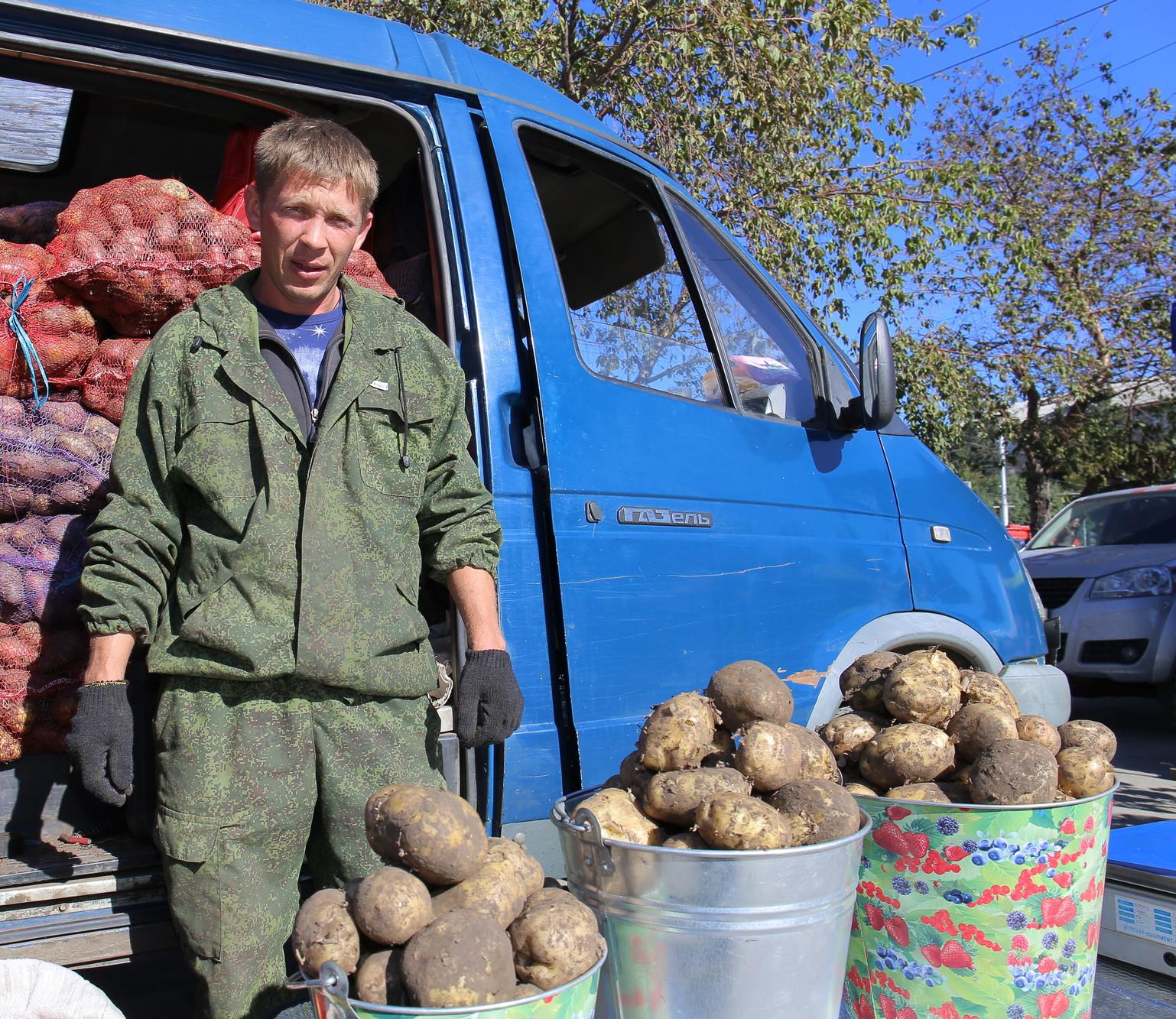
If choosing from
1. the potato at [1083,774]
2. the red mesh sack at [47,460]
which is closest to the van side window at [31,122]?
the red mesh sack at [47,460]

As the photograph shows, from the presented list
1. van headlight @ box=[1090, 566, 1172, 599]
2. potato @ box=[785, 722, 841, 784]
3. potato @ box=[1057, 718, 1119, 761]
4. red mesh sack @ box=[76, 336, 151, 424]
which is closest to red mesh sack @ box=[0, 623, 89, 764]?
red mesh sack @ box=[76, 336, 151, 424]

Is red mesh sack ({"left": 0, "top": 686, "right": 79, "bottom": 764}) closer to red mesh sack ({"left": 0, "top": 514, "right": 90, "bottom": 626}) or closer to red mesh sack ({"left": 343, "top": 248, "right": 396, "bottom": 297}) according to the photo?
red mesh sack ({"left": 0, "top": 514, "right": 90, "bottom": 626})

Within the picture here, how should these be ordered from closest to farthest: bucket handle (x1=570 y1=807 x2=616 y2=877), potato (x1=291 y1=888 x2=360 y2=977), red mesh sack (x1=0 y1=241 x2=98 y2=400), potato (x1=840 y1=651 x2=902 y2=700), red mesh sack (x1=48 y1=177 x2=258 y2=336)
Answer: potato (x1=291 y1=888 x2=360 y2=977) → bucket handle (x1=570 y1=807 x2=616 y2=877) → potato (x1=840 y1=651 x2=902 y2=700) → red mesh sack (x1=0 y1=241 x2=98 y2=400) → red mesh sack (x1=48 y1=177 x2=258 y2=336)

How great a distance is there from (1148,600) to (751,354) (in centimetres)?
593

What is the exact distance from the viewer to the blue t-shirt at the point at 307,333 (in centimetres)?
243

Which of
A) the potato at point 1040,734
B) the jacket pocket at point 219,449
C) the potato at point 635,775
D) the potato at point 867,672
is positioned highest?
the jacket pocket at point 219,449

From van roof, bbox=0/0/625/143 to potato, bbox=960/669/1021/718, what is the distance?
218 centimetres

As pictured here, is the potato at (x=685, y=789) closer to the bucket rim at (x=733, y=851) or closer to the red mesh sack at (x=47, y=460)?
the bucket rim at (x=733, y=851)

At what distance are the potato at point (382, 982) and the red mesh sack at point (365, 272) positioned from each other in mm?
2046

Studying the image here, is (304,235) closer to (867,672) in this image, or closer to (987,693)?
(867,672)

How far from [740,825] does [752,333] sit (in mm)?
2235

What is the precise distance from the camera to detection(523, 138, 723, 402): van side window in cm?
333

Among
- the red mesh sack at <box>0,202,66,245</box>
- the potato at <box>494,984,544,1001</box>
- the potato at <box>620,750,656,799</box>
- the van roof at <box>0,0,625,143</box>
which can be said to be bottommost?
the potato at <box>494,984,544,1001</box>

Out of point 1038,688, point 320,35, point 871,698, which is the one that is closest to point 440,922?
point 871,698
